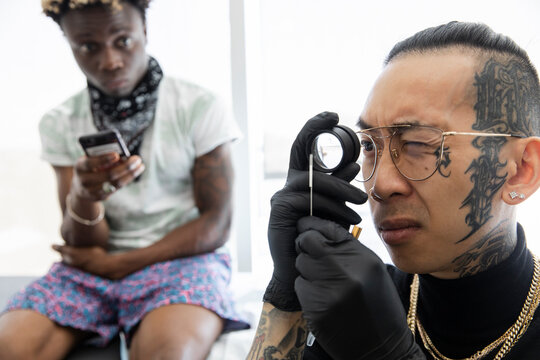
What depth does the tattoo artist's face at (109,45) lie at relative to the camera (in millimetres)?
1796

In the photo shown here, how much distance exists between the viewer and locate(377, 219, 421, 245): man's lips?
0.93 meters

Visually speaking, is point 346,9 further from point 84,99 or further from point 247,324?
point 247,324

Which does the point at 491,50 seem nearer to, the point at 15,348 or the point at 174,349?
the point at 174,349

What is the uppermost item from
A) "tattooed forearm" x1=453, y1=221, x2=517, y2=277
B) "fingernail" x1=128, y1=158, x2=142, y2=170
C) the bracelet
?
"tattooed forearm" x1=453, y1=221, x2=517, y2=277

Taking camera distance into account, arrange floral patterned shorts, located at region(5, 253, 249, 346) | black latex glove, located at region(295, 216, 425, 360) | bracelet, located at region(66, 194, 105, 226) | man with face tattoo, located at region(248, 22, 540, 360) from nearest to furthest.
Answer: black latex glove, located at region(295, 216, 425, 360) → man with face tattoo, located at region(248, 22, 540, 360) → floral patterned shorts, located at region(5, 253, 249, 346) → bracelet, located at region(66, 194, 105, 226)

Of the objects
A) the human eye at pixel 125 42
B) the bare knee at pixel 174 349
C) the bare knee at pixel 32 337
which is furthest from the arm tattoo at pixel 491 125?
the human eye at pixel 125 42

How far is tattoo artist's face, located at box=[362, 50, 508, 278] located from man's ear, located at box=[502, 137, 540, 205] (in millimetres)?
25

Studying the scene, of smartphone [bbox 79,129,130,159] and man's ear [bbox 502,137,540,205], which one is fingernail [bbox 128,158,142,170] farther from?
man's ear [bbox 502,137,540,205]

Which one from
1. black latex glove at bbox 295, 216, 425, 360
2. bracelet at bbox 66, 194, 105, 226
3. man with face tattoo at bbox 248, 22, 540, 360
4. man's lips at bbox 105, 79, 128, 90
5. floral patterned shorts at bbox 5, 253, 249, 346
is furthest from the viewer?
man's lips at bbox 105, 79, 128, 90

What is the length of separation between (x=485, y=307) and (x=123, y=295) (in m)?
1.13

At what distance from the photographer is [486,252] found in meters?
0.94

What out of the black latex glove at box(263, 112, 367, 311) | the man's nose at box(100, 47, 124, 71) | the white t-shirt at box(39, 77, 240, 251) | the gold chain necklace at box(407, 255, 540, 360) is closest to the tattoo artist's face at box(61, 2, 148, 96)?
the man's nose at box(100, 47, 124, 71)

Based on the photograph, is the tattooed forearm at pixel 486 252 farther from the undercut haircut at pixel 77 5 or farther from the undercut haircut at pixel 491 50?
the undercut haircut at pixel 77 5

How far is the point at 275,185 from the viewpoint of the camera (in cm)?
236
